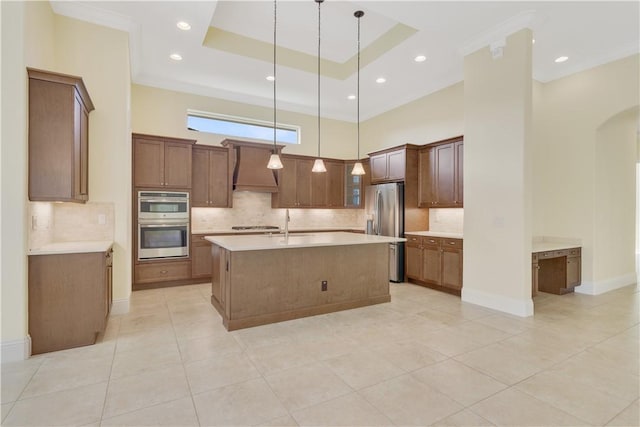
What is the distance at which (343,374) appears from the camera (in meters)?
2.50

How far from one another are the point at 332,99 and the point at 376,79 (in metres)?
1.31

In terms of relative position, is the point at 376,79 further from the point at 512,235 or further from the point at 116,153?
the point at 116,153

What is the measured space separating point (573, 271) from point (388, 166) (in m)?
3.44

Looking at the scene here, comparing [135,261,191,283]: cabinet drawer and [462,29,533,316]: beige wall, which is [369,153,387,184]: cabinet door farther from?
[135,261,191,283]: cabinet drawer

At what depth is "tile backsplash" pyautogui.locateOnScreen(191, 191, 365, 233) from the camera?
621cm

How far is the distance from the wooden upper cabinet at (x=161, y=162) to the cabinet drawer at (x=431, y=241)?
424cm

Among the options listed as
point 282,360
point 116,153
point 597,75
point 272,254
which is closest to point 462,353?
point 282,360

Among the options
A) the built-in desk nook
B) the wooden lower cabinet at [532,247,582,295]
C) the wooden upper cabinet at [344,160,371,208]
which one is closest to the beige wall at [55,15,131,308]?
the wooden upper cabinet at [344,160,371,208]

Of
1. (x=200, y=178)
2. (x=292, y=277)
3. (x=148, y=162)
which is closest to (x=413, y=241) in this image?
(x=292, y=277)

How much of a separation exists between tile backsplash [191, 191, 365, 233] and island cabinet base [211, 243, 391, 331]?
83.7 inches

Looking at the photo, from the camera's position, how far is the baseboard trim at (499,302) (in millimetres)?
3889

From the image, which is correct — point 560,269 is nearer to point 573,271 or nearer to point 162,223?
point 573,271

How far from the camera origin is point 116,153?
12.7 ft

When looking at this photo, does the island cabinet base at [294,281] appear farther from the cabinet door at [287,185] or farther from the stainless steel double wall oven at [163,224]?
the cabinet door at [287,185]
